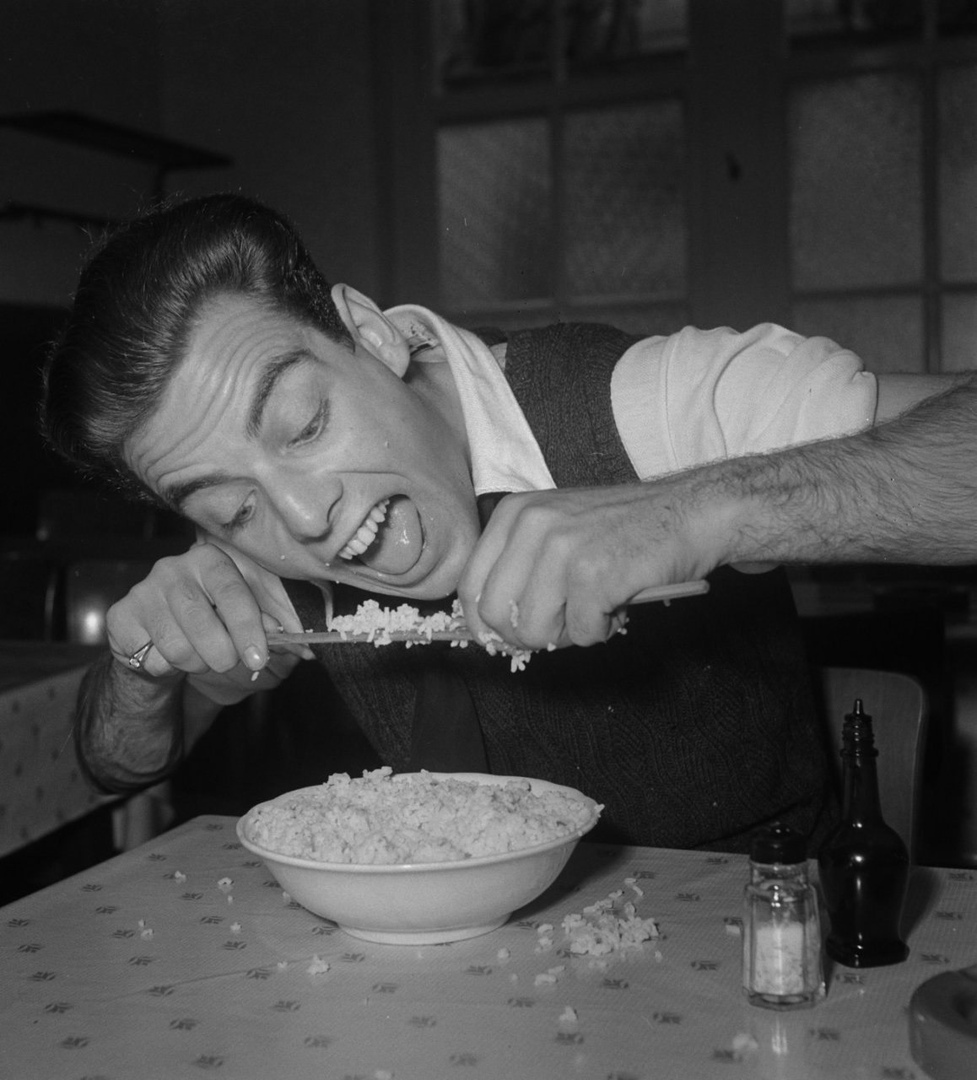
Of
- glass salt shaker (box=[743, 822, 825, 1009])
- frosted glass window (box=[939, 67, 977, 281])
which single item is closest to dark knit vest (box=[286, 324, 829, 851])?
glass salt shaker (box=[743, 822, 825, 1009])

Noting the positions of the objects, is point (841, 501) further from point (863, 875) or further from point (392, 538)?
point (392, 538)

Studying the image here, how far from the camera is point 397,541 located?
1329 millimetres

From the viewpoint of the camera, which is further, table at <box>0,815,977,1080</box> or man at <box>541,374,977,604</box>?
man at <box>541,374,977,604</box>

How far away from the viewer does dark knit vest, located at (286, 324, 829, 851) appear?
1413 mm

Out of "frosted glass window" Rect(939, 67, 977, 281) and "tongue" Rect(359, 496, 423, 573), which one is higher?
"frosted glass window" Rect(939, 67, 977, 281)

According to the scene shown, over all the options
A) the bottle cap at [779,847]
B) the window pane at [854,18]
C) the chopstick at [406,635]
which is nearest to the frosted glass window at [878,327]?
the window pane at [854,18]

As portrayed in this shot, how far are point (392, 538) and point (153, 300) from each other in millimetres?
333

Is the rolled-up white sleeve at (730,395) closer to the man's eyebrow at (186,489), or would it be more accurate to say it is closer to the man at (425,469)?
the man at (425,469)

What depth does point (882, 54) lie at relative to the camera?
4312 mm

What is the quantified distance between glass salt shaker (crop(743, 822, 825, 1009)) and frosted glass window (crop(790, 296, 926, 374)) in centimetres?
378

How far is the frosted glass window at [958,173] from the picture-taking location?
4263mm

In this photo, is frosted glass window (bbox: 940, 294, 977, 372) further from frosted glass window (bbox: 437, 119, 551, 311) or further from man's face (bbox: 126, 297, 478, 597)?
man's face (bbox: 126, 297, 478, 597)

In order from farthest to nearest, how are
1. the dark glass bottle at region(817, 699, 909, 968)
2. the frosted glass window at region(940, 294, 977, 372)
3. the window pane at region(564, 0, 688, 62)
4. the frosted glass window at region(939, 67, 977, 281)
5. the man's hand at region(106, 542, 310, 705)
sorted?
the window pane at region(564, 0, 688, 62)
the frosted glass window at region(940, 294, 977, 372)
the frosted glass window at region(939, 67, 977, 281)
the man's hand at region(106, 542, 310, 705)
the dark glass bottle at region(817, 699, 909, 968)

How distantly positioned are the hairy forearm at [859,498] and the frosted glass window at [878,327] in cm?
348
